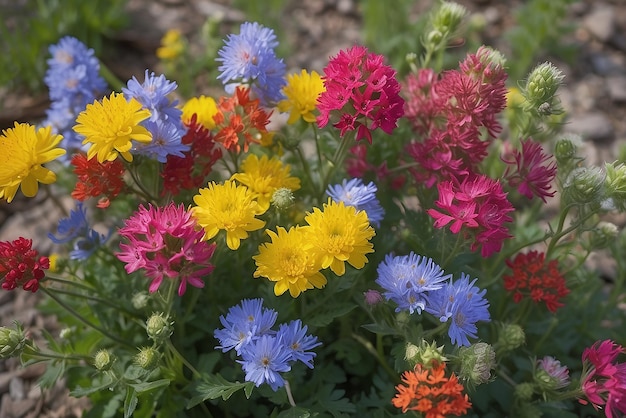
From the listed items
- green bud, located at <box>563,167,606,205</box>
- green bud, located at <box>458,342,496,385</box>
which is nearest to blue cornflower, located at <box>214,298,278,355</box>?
green bud, located at <box>458,342,496,385</box>

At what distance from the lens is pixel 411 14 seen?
4.78 meters

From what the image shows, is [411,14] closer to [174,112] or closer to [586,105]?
[586,105]

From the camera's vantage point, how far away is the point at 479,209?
202 centimetres

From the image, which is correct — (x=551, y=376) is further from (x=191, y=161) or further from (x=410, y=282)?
(x=191, y=161)

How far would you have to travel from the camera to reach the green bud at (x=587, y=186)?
2.05 m

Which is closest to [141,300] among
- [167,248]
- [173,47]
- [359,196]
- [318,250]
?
[167,248]

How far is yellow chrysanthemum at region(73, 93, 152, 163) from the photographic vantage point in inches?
79.8

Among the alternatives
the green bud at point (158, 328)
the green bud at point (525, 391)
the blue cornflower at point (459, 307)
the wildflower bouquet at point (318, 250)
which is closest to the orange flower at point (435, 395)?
the wildflower bouquet at point (318, 250)

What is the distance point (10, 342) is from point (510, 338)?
1530 millimetres

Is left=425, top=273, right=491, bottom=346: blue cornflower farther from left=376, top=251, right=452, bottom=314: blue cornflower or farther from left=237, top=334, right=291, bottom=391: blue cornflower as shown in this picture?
left=237, top=334, right=291, bottom=391: blue cornflower

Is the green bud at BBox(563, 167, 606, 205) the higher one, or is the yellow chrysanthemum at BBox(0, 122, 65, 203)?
the green bud at BBox(563, 167, 606, 205)

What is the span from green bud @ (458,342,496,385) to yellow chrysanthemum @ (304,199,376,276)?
0.40m

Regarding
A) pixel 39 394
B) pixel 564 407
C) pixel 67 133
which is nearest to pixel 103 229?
pixel 67 133

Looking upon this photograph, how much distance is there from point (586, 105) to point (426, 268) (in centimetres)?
276
